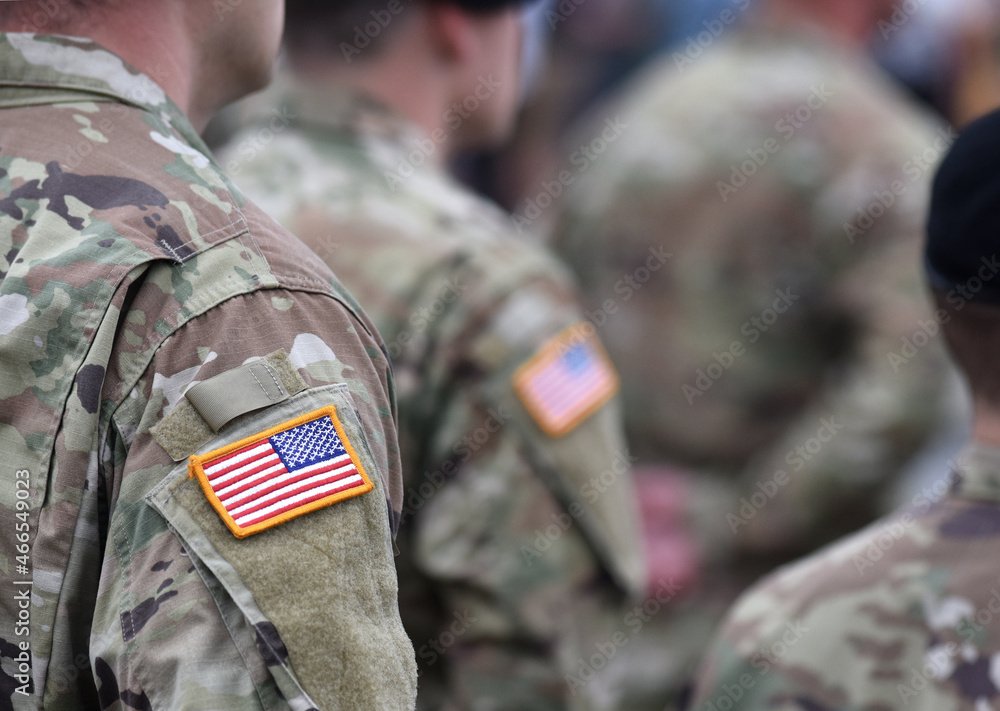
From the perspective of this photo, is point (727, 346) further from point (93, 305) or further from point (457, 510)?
point (93, 305)

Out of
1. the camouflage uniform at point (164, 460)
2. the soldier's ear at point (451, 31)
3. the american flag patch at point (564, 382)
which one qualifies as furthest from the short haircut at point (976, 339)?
the soldier's ear at point (451, 31)

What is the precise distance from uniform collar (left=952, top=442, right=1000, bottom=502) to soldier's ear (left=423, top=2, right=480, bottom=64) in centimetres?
129

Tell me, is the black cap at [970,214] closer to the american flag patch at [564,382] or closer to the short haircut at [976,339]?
the short haircut at [976,339]

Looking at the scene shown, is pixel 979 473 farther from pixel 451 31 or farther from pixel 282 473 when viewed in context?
pixel 451 31

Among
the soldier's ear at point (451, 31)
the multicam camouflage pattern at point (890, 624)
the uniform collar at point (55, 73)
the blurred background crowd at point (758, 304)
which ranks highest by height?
the uniform collar at point (55, 73)

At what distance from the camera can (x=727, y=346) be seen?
122 inches

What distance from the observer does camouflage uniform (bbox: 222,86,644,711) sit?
1974 mm

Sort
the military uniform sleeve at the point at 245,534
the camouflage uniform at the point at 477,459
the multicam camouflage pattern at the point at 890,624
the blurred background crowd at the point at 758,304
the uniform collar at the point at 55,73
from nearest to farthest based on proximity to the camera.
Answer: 1. the military uniform sleeve at the point at 245,534
2. the uniform collar at the point at 55,73
3. the multicam camouflage pattern at the point at 890,624
4. the camouflage uniform at the point at 477,459
5. the blurred background crowd at the point at 758,304

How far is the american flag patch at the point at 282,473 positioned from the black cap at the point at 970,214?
894 millimetres

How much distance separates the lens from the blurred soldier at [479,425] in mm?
1976

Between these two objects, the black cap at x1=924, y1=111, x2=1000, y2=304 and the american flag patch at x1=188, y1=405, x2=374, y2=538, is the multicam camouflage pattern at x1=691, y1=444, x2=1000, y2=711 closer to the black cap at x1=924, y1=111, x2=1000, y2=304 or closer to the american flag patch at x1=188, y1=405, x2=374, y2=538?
the black cap at x1=924, y1=111, x2=1000, y2=304

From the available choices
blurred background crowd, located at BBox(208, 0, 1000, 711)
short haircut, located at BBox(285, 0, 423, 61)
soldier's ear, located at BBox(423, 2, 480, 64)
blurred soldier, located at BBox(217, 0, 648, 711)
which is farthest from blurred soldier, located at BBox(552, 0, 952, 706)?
short haircut, located at BBox(285, 0, 423, 61)

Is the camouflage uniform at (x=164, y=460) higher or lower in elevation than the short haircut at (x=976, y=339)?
higher

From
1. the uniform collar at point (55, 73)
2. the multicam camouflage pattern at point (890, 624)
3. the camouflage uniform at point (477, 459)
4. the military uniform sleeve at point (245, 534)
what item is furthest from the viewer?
the camouflage uniform at point (477, 459)
